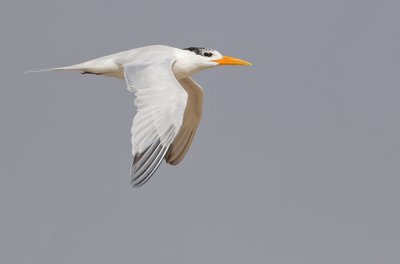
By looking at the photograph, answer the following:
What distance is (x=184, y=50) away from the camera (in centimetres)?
1314

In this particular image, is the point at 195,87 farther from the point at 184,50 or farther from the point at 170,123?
the point at 170,123

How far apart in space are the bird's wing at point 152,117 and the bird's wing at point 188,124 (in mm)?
2166

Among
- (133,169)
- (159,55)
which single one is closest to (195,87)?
(159,55)

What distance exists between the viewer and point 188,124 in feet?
45.9

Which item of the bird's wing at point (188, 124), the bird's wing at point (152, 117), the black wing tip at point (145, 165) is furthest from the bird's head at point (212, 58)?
the black wing tip at point (145, 165)

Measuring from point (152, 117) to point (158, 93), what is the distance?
367mm

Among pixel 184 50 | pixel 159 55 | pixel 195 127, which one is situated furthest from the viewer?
pixel 195 127

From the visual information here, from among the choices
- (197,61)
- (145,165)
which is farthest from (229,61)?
(145,165)

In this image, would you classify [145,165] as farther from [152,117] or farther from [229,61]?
[229,61]

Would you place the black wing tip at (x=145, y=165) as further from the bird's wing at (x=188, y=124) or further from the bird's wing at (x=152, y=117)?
the bird's wing at (x=188, y=124)

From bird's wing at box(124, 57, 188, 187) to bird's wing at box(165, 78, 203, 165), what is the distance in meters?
2.17

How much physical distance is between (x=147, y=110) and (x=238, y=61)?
2.89 metres

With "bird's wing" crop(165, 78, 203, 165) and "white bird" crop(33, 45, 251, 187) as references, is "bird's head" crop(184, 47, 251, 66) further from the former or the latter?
"bird's wing" crop(165, 78, 203, 165)

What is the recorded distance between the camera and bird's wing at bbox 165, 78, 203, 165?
45.0 feet
